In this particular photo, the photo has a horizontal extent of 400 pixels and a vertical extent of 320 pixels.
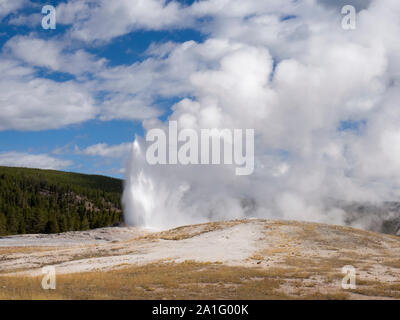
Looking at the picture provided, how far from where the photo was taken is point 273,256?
109 feet

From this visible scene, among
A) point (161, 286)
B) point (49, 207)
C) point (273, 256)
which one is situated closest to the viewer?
point (161, 286)

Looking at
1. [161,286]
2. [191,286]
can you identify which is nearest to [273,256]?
[191,286]

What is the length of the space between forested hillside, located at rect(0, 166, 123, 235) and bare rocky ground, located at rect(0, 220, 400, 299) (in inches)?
1487

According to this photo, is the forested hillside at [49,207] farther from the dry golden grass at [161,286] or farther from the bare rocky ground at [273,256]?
the dry golden grass at [161,286]

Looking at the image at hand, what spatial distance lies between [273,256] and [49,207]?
119 m

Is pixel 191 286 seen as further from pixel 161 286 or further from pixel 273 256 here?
pixel 273 256

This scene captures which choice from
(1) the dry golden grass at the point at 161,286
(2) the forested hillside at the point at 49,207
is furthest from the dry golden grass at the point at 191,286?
(2) the forested hillside at the point at 49,207

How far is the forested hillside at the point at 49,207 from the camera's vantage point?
99094 mm

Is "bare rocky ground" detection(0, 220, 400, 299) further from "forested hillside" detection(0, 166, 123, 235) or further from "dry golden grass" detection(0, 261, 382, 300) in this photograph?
"forested hillside" detection(0, 166, 123, 235)

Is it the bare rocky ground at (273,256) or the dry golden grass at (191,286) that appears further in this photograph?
the bare rocky ground at (273,256)

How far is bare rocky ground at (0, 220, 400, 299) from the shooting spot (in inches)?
808

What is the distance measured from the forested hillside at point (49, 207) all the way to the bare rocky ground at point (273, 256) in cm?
3777
